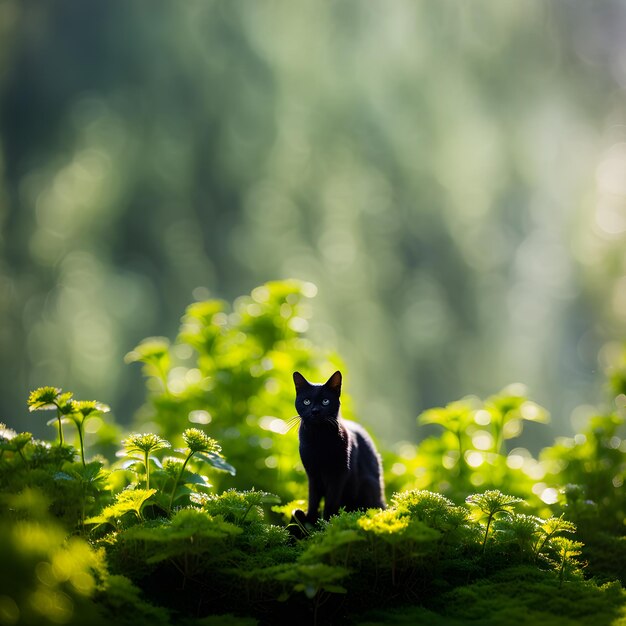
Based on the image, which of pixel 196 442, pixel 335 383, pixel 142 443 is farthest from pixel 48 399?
pixel 335 383

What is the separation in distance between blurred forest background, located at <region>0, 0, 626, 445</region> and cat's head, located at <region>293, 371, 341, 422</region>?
2146mm

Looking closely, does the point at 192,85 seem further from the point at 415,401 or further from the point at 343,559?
the point at 343,559

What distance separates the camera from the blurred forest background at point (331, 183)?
15.5ft

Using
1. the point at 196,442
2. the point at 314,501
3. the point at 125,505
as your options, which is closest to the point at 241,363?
the point at 314,501

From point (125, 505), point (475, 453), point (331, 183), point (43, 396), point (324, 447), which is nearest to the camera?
point (125, 505)

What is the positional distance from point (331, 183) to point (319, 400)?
3.56 meters

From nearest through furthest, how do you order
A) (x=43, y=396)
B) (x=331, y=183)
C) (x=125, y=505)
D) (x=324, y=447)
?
(x=125, y=505) → (x=43, y=396) → (x=324, y=447) → (x=331, y=183)

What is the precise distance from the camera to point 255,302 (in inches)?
131

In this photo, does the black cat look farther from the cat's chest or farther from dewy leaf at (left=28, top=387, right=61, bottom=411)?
dewy leaf at (left=28, top=387, right=61, bottom=411)

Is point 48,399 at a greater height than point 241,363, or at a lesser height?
lesser

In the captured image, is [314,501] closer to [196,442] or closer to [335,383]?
[335,383]

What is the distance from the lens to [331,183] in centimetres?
539

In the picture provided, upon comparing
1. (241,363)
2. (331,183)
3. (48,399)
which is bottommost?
(48,399)

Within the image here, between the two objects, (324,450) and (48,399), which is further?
(324,450)
